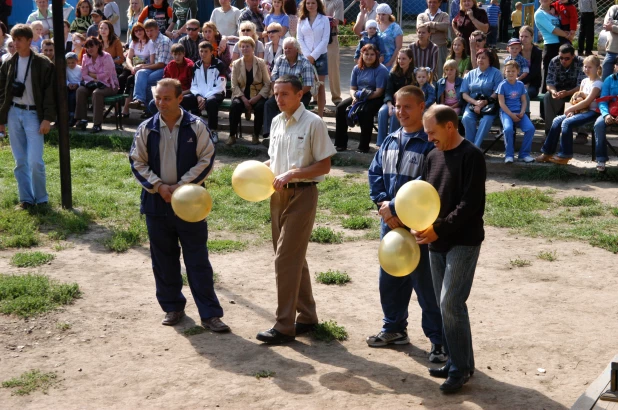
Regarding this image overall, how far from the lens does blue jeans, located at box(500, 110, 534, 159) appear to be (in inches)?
500

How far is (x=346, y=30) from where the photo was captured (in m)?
25.4

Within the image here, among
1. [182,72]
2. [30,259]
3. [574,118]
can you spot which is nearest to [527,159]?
[574,118]

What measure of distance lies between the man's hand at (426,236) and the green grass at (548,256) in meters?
3.58

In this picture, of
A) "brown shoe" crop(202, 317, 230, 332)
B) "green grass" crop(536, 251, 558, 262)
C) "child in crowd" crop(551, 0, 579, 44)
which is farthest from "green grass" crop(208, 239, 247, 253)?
"child in crowd" crop(551, 0, 579, 44)

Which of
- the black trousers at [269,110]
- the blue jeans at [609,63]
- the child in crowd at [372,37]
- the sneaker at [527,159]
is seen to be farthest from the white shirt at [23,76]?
the blue jeans at [609,63]

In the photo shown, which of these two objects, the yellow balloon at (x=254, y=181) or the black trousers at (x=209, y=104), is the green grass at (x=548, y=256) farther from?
the black trousers at (x=209, y=104)

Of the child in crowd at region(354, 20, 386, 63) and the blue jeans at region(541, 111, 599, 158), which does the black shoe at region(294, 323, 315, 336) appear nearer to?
the blue jeans at region(541, 111, 599, 158)

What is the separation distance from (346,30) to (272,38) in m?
10.7

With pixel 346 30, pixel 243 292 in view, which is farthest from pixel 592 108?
pixel 346 30

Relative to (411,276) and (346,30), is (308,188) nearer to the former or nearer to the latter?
(411,276)

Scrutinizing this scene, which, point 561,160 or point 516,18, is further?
point 516,18

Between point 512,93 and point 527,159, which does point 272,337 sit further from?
point 512,93

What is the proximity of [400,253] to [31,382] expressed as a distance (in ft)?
9.36

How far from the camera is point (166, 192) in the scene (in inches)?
283
